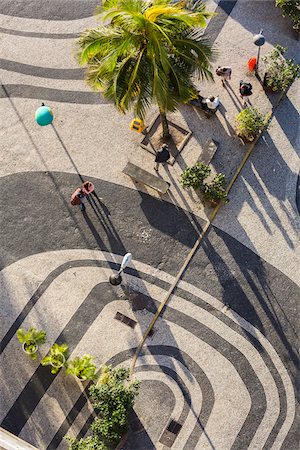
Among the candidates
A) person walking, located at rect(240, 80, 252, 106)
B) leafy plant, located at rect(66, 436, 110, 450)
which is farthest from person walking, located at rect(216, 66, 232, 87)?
leafy plant, located at rect(66, 436, 110, 450)

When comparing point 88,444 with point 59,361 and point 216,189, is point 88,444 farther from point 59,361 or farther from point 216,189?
point 216,189

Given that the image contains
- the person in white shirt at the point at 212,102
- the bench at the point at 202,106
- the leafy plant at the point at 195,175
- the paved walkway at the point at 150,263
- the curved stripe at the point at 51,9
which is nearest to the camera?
the paved walkway at the point at 150,263

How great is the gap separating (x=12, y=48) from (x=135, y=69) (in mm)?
12156

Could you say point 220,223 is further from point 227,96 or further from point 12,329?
point 12,329

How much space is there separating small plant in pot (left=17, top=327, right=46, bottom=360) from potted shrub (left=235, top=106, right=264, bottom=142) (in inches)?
529

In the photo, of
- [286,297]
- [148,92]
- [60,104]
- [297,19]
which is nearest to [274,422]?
[286,297]

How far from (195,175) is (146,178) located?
8.06 feet

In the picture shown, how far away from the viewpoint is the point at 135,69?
703 inches

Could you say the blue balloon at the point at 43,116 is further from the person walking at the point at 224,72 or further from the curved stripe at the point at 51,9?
the person walking at the point at 224,72

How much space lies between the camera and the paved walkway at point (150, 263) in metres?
20.5

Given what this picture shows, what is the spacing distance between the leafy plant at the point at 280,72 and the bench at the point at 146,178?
7.58m

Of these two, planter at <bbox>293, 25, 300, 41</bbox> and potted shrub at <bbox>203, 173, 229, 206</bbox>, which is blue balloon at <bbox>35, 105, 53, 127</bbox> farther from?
planter at <bbox>293, 25, 300, 41</bbox>

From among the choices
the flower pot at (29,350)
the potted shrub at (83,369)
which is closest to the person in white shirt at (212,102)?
the potted shrub at (83,369)

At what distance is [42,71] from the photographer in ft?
85.9
